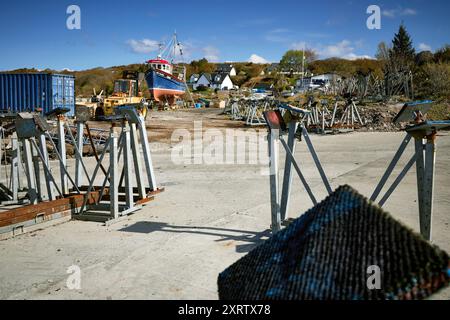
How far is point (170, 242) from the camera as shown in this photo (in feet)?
15.0

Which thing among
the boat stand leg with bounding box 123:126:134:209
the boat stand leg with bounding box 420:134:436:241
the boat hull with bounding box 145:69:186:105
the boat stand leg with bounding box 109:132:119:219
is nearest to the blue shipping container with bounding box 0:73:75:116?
the boat hull with bounding box 145:69:186:105

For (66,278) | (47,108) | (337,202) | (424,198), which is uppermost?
(47,108)

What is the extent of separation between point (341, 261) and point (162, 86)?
42520mm

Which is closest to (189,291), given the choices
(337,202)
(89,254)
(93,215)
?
(89,254)

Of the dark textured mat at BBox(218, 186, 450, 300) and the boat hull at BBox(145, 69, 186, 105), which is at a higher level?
the boat hull at BBox(145, 69, 186, 105)

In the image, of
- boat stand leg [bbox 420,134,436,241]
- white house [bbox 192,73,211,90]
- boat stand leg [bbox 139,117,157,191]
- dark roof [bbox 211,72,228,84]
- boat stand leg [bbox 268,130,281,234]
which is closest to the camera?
boat stand leg [bbox 420,134,436,241]

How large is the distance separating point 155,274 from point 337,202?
2.29 m

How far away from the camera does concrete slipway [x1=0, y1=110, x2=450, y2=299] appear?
3445 millimetres

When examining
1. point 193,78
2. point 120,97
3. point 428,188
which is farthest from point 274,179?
point 193,78

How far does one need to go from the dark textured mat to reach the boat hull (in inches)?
1582

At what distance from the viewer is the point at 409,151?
39.1 feet

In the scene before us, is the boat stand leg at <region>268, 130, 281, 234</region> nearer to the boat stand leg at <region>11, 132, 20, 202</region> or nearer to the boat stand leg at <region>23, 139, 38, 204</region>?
the boat stand leg at <region>23, 139, 38, 204</region>

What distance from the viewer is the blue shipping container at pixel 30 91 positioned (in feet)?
74.4
